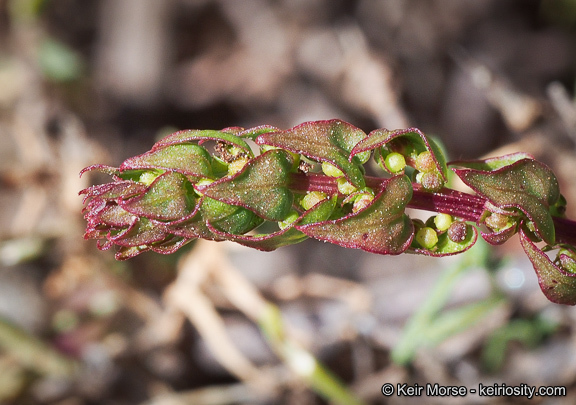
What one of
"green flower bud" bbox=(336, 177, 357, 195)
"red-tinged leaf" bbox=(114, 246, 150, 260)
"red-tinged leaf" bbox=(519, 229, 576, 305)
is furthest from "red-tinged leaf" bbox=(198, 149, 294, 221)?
"red-tinged leaf" bbox=(519, 229, 576, 305)

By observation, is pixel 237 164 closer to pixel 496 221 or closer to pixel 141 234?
pixel 141 234

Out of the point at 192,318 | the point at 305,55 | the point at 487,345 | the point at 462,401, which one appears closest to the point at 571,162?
the point at 487,345

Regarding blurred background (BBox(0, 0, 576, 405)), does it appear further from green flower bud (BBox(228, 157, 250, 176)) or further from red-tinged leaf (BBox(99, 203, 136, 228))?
red-tinged leaf (BBox(99, 203, 136, 228))

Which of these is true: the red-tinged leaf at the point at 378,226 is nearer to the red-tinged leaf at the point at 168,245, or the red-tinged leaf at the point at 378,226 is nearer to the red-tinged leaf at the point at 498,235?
the red-tinged leaf at the point at 498,235

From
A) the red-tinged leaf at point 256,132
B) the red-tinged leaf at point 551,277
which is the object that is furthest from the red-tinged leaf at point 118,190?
the red-tinged leaf at point 551,277

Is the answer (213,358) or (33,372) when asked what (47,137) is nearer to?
(33,372)

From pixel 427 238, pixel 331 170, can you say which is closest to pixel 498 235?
pixel 427 238

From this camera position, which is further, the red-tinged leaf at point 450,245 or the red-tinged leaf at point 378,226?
the red-tinged leaf at point 450,245
